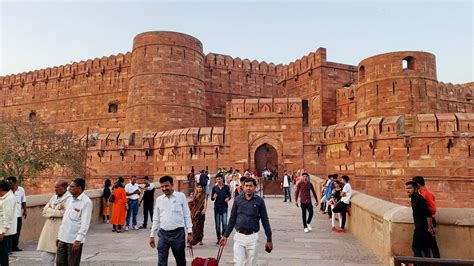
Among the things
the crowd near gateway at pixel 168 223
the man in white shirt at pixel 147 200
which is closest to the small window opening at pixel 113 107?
the man in white shirt at pixel 147 200

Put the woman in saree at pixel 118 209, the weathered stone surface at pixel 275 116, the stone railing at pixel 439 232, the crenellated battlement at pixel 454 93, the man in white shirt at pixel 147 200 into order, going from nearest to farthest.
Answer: the stone railing at pixel 439 232
the woman in saree at pixel 118 209
the man in white shirt at pixel 147 200
the weathered stone surface at pixel 275 116
the crenellated battlement at pixel 454 93

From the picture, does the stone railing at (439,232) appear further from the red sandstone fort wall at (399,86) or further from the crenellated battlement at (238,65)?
the crenellated battlement at (238,65)

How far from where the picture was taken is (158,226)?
13.2 ft

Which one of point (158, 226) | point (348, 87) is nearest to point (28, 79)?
point (348, 87)

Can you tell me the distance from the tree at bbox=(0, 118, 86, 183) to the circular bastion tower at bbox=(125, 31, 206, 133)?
4.78 metres

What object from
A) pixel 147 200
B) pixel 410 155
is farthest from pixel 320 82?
pixel 147 200

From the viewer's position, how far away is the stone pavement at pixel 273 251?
4.65 meters

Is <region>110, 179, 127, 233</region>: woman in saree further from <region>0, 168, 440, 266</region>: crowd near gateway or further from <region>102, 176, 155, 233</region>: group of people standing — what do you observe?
<region>0, 168, 440, 266</region>: crowd near gateway

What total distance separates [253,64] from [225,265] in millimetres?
27713

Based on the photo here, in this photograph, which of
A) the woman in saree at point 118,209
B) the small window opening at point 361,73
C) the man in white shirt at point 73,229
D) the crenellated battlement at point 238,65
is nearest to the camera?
the man in white shirt at point 73,229

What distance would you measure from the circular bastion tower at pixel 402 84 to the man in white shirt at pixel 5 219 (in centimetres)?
1886

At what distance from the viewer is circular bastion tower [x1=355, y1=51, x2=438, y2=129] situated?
777 inches

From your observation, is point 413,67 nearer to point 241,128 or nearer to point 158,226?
point 241,128

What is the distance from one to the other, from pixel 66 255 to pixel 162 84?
70.3 ft
